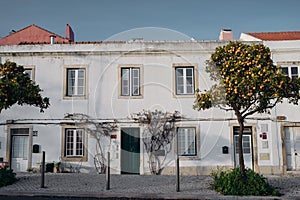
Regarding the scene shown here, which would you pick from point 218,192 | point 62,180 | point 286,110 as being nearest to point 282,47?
point 286,110

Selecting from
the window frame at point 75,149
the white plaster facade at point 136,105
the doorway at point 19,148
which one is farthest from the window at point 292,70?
the doorway at point 19,148

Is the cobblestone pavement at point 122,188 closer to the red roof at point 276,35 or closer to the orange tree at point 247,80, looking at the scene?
the orange tree at point 247,80

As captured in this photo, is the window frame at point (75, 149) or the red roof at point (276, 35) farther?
the red roof at point (276, 35)

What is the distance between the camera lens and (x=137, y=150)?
1465 centimetres

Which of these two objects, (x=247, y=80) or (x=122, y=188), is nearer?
(x=247, y=80)

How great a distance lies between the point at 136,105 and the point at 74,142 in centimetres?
320

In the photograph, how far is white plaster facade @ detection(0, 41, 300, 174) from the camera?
14.5 meters

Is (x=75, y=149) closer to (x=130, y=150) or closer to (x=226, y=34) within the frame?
(x=130, y=150)

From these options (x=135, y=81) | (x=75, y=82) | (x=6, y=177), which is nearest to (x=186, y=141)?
(x=135, y=81)

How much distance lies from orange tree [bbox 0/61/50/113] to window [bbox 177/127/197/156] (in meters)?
6.21

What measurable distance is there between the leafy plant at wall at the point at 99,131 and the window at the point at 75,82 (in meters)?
1.04

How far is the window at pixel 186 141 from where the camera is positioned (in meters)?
14.6

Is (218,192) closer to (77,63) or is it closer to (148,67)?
(148,67)

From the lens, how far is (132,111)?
14.8 metres
